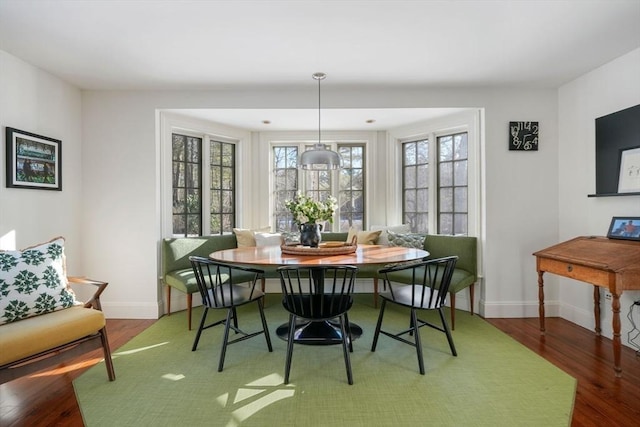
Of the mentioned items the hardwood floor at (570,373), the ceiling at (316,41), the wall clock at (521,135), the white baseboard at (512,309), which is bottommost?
the hardwood floor at (570,373)

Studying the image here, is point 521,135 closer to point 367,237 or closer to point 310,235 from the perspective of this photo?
point 367,237

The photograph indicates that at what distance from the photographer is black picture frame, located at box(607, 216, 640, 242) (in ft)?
8.39

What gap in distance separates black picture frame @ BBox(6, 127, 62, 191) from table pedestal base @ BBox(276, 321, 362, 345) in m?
2.60

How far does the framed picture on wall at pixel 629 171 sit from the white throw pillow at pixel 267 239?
340 cm

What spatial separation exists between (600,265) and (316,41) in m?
2.69

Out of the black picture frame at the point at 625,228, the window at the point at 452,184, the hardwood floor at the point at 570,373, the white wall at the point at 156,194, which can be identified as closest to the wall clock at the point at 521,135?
the white wall at the point at 156,194

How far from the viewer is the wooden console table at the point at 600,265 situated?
2205 mm

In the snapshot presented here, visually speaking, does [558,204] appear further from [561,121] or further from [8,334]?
[8,334]

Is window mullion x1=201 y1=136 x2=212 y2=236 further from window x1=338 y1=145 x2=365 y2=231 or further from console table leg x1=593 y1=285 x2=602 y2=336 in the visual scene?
console table leg x1=593 y1=285 x2=602 y2=336

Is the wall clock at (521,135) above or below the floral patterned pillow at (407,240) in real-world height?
above

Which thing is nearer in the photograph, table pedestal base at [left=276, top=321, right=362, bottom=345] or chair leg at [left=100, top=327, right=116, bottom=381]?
chair leg at [left=100, top=327, right=116, bottom=381]

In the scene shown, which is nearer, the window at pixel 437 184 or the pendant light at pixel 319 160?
the pendant light at pixel 319 160

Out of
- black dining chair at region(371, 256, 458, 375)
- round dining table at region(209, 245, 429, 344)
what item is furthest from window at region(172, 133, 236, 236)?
black dining chair at region(371, 256, 458, 375)

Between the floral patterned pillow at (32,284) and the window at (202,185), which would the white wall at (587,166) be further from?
the floral patterned pillow at (32,284)
